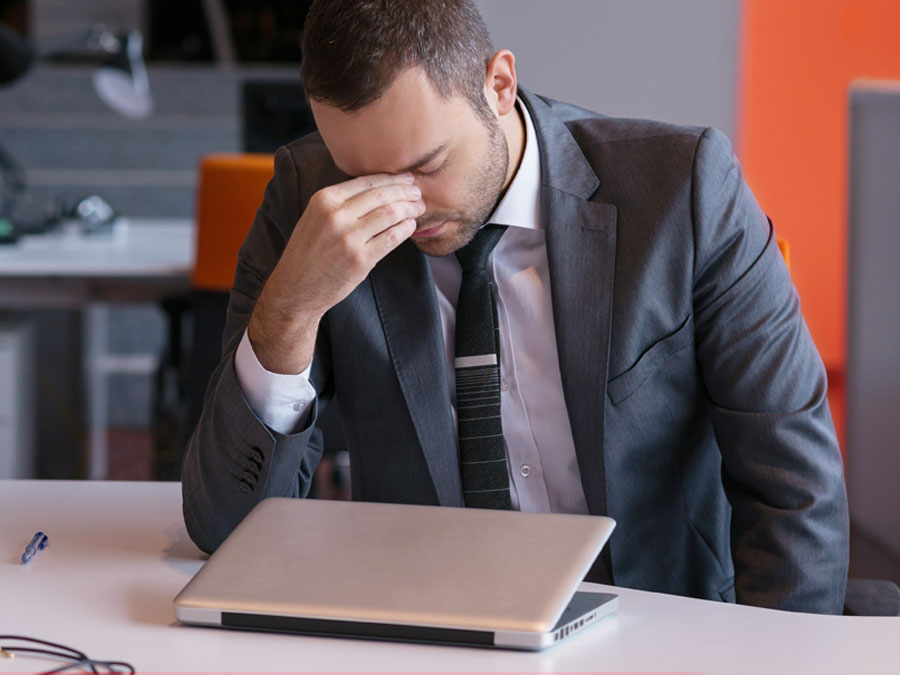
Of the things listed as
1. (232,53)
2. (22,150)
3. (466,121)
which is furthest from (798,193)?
(22,150)

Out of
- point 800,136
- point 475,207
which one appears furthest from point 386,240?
point 800,136

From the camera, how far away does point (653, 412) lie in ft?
4.02

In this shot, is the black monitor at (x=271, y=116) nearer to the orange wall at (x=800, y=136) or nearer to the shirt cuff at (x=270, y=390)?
the orange wall at (x=800, y=136)

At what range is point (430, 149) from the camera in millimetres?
1122

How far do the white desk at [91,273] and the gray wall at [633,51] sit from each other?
4.55 ft

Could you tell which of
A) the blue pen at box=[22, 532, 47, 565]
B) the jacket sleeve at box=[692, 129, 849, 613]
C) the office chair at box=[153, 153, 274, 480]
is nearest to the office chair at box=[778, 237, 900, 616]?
the jacket sleeve at box=[692, 129, 849, 613]

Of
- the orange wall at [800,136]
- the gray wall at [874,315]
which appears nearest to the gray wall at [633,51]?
the orange wall at [800,136]

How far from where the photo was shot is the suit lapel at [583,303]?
121 cm

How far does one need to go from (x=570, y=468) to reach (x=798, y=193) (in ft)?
5.09

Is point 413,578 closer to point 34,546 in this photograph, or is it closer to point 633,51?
point 34,546

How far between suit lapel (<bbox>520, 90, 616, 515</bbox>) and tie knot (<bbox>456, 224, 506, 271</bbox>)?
6 cm

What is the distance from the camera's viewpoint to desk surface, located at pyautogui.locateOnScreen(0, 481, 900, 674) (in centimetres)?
82

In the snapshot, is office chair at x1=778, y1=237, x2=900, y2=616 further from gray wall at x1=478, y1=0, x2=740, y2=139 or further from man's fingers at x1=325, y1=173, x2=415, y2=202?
gray wall at x1=478, y1=0, x2=740, y2=139

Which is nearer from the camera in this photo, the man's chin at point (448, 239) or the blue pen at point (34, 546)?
the blue pen at point (34, 546)
